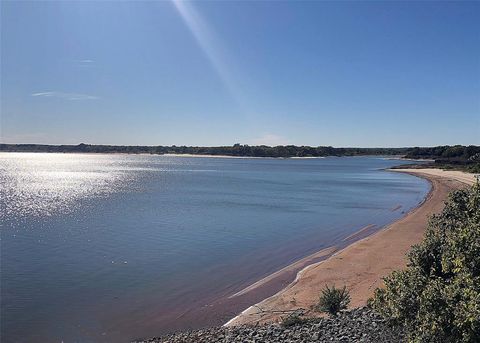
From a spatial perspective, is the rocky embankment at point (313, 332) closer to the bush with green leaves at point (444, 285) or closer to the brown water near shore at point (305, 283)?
the bush with green leaves at point (444, 285)

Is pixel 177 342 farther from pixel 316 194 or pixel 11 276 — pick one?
pixel 316 194

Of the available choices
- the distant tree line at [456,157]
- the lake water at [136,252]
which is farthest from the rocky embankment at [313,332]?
the distant tree line at [456,157]

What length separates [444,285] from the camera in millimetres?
6738

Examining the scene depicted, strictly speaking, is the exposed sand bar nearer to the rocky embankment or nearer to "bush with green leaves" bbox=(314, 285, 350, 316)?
"bush with green leaves" bbox=(314, 285, 350, 316)

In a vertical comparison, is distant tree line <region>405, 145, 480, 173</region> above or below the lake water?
above

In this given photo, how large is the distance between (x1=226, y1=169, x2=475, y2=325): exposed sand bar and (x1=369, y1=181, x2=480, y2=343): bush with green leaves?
397 centimetres

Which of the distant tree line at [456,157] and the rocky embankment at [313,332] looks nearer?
the rocky embankment at [313,332]

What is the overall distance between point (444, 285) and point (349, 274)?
9.75 meters

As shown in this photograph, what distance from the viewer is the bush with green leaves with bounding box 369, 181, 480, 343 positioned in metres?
5.89

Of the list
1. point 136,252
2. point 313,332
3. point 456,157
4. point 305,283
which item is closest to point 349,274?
point 305,283

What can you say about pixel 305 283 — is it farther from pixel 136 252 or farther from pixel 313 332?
pixel 136 252

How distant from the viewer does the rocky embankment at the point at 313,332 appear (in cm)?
851

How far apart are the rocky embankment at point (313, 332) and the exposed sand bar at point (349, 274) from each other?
4.83ft

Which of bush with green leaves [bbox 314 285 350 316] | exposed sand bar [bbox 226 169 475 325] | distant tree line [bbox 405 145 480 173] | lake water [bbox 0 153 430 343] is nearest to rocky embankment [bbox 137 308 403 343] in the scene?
bush with green leaves [bbox 314 285 350 316]
